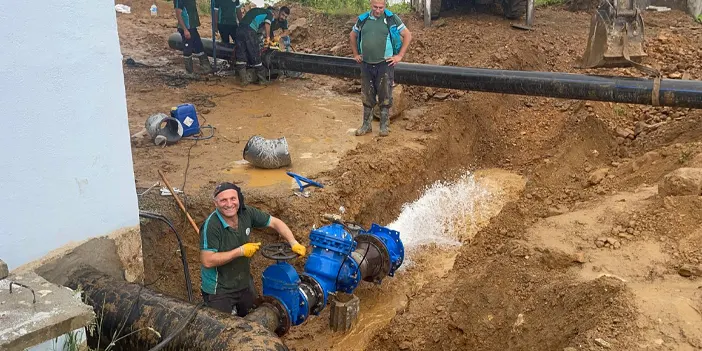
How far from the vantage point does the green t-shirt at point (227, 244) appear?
191 inches

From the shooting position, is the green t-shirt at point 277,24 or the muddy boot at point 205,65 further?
the muddy boot at point 205,65

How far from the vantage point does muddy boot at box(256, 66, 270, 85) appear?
11.1 meters

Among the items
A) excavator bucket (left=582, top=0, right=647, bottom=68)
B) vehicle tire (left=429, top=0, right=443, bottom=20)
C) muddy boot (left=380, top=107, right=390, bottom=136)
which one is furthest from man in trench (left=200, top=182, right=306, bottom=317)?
vehicle tire (left=429, top=0, right=443, bottom=20)

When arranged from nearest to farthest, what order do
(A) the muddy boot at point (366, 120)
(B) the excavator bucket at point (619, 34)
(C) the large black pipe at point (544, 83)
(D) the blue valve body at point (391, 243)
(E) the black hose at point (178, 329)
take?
(E) the black hose at point (178, 329)
(D) the blue valve body at point (391, 243)
(B) the excavator bucket at point (619, 34)
(C) the large black pipe at point (544, 83)
(A) the muddy boot at point (366, 120)

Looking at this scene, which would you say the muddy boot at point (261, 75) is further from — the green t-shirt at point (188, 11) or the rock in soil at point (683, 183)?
the rock in soil at point (683, 183)

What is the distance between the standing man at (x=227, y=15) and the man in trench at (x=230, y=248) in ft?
23.5

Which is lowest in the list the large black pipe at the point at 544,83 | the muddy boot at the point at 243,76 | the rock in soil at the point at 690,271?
the rock in soil at the point at 690,271

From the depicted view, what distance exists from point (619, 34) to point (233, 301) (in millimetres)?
4941

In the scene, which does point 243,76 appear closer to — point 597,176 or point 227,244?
point 597,176

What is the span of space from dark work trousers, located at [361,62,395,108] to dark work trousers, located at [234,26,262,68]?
3.18 meters

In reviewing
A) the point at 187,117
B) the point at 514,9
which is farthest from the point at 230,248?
the point at 514,9

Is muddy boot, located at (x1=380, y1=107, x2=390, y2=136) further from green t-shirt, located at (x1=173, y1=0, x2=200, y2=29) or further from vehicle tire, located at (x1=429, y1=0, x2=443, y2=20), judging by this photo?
vehicle tire, located at (x1=429, y1=0, x2=443, y2=20)

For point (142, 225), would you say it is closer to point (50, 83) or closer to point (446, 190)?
point (50, 83)

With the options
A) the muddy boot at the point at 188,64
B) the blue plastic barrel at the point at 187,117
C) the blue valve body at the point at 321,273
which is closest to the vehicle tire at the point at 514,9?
the muddy boot at the point at 188,64
